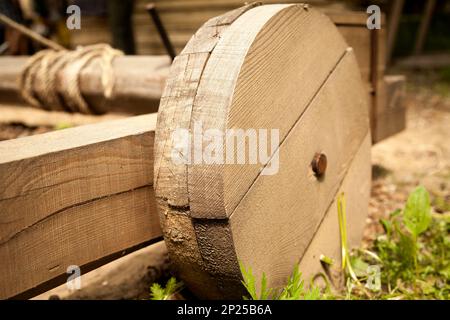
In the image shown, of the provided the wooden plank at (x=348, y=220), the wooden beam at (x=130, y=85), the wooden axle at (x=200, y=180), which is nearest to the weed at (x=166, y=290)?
the wooden axle at (x=200, y=180)

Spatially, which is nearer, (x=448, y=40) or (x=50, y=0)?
(x=50, y=0)

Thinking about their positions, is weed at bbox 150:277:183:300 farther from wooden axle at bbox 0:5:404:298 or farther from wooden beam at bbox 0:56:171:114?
wooden beam at bbox 0:56:171:114

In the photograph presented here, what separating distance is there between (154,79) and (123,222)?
1.08 m

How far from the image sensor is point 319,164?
1496mm

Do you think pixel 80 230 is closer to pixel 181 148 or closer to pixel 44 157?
pixel 44 157

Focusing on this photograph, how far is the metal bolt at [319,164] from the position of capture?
1.49 metres

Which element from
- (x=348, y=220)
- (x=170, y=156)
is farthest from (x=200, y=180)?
(x=348, y=220)

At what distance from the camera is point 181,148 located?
115 cm

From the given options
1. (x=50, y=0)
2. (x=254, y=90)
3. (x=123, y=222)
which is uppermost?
(x=50, y=0)

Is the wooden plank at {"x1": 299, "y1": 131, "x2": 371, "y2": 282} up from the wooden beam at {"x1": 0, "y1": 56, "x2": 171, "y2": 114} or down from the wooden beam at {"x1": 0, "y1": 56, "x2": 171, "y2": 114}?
down

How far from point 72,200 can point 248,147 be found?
Answer: 0.47 metres

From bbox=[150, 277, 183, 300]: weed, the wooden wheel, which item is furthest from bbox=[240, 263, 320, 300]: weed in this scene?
bbox=[150, 277, 183, 300]: weed

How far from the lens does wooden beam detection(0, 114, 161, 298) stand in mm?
1069
